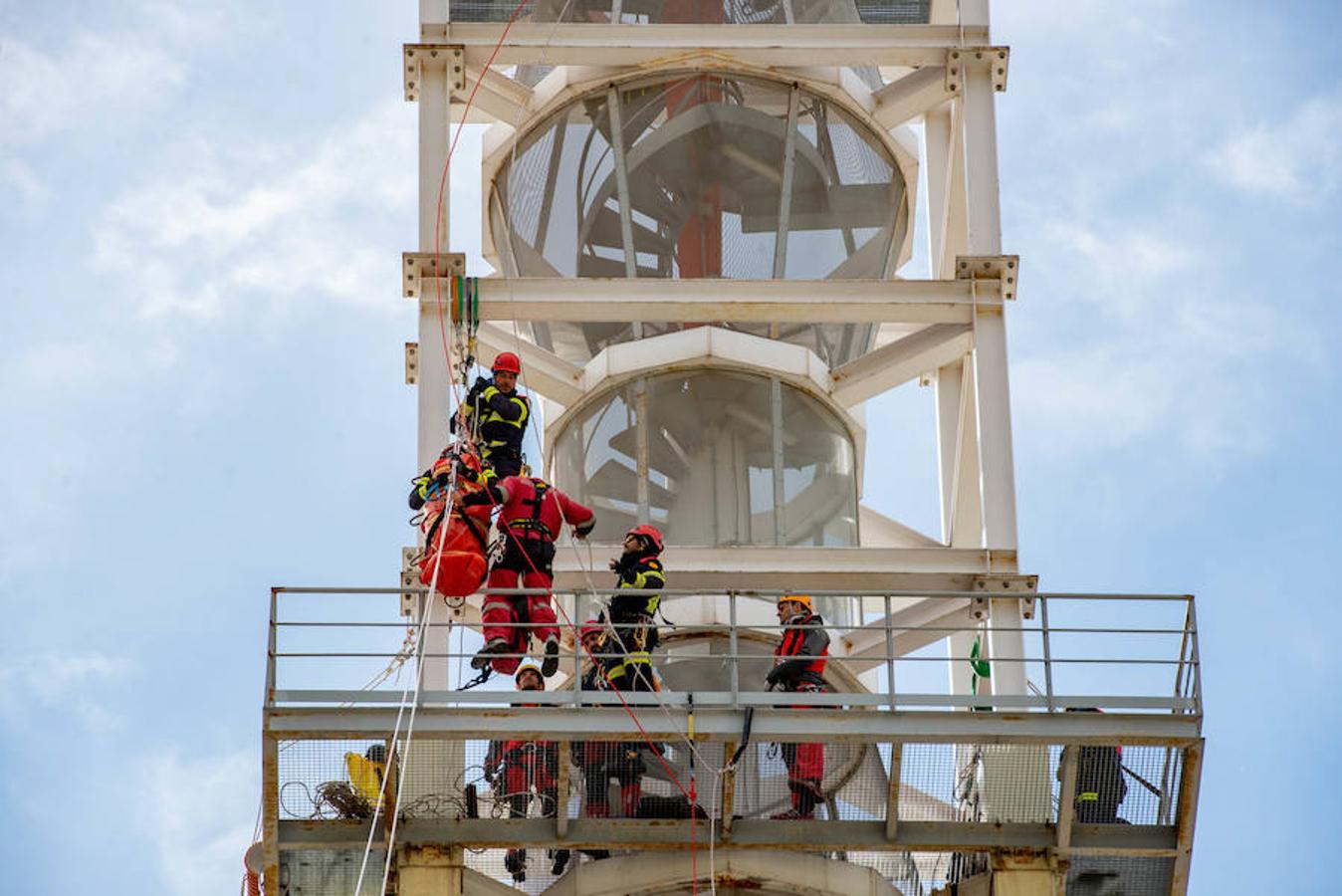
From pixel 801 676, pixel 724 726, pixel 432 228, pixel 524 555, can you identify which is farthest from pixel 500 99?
pixel 724 726

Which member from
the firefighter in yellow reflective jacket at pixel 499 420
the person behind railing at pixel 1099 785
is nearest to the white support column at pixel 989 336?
the person behind railing at pixel 1099 785

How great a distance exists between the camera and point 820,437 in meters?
34.3

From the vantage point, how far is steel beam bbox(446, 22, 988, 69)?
3444 cm

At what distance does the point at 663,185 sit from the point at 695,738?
957cm

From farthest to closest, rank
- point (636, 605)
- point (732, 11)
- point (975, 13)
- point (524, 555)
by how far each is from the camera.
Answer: point (732, 11), point (975, 13), point (524, 555), point (636, 605)

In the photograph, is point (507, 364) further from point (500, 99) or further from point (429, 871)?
point (429, 871)

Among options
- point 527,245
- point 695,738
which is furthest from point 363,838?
point 527,245

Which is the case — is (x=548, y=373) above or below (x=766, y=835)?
above

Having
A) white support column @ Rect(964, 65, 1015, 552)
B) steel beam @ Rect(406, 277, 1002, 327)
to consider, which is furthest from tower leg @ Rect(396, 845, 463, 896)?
steel beam @ Rect(406, 277, 1002, 327)

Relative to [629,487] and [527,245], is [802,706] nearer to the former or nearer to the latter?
[629,487]

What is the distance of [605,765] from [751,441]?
6947 mm

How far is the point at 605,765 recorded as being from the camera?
2786 cm

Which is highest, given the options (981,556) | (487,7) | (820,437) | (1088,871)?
(487,7)

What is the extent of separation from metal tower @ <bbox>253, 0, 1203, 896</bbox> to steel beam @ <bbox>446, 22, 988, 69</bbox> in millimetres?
37
